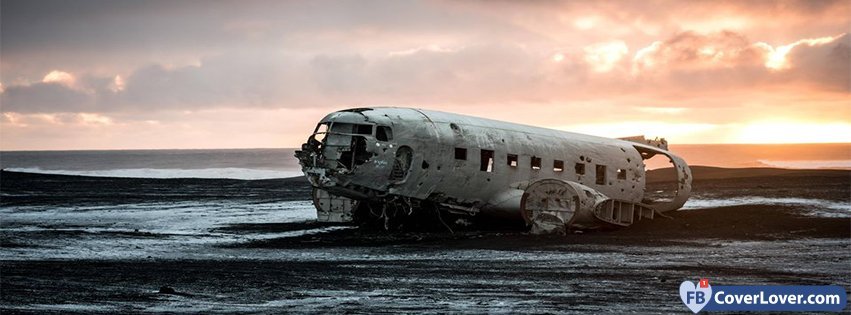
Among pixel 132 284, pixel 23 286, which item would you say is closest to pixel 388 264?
pixel 132 284

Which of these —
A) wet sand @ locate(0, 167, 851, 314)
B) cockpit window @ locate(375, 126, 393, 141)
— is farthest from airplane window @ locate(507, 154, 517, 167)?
cockpit window @ locate(375, 126, 393, 141)

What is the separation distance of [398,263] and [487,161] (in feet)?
25.4

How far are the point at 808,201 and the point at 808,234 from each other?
44.5ft

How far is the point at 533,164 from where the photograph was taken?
3102 centimetres

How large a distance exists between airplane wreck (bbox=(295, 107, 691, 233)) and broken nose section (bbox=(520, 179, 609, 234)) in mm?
27

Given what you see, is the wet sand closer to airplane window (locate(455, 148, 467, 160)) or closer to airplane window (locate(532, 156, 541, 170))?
airplane window (locate(532, 156, 541, 170))

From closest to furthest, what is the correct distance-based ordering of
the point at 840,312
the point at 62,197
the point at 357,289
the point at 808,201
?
the point at 840,312, the point at 357,289, the point at 808,201, the point at 62,197

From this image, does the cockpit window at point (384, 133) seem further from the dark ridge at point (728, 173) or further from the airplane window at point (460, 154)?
the dark ridge at point (728, 173)

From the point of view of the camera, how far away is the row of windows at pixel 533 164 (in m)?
28.8

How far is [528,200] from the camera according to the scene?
95.6 feet

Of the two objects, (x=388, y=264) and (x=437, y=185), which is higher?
(x=437, y=185)

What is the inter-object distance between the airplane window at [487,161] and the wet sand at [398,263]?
1830mm

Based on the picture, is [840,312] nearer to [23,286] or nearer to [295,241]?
[23,286]

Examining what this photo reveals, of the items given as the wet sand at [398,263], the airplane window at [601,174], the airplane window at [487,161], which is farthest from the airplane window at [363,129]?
the airplane window at [601,174]
